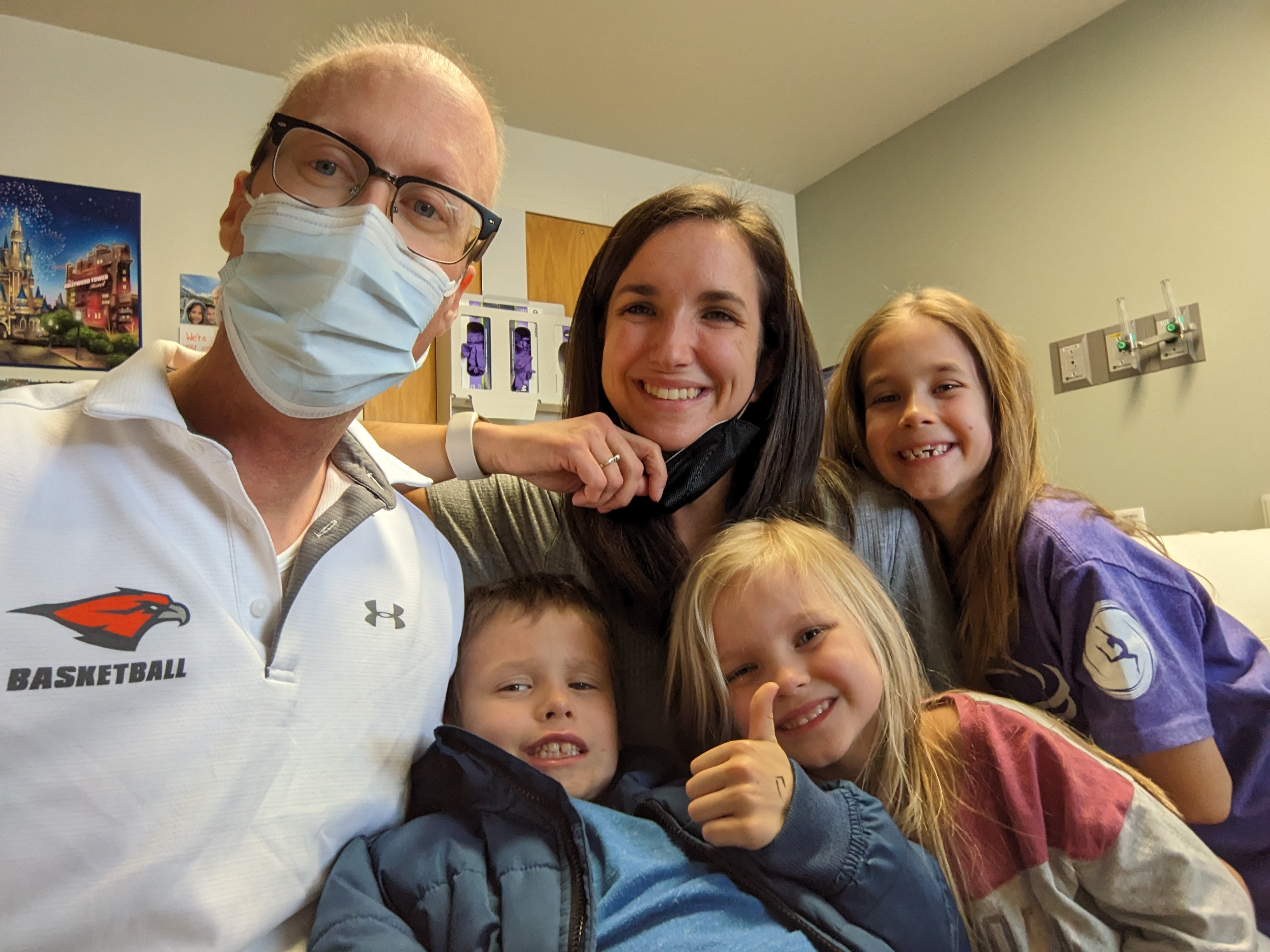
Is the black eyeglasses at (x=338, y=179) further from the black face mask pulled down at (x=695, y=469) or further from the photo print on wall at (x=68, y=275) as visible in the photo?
the photo print on wall at (x=68, y=275)

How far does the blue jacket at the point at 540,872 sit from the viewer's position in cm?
79

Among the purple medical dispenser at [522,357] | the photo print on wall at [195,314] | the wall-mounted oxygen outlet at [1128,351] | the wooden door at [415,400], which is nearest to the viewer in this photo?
the wall-mounted oxygen outlet at [1128,351]

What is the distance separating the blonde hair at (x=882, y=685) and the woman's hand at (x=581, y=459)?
0.55 ft

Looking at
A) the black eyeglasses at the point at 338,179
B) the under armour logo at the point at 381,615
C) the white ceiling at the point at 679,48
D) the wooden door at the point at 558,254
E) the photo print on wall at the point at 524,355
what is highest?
the white ceiling at the point at 679,48

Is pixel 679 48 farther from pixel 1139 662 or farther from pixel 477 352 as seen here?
pixel 1139 662

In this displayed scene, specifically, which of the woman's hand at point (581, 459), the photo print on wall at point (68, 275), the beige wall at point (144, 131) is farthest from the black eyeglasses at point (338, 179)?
the photo print on wall at point (68, 275)

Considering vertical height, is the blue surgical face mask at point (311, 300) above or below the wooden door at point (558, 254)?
below

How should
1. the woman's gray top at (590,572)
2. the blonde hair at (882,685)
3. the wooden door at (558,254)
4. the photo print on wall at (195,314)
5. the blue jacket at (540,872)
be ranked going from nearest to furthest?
the blue jacket at (540,872)
the blonde hair at (882,685)
the woman's gray top at (590,572)
the photo print on wall at (195,314)
the wooden door at (558,254)

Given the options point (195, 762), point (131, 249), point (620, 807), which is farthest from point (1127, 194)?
point (131, 249)

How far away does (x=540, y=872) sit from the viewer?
843mm

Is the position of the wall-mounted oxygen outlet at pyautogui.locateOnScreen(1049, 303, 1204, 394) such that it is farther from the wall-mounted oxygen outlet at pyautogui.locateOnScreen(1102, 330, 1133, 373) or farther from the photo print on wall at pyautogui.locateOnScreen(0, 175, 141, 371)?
the photo print on wall at pyautogui.locateOnScreen(0, 175, 141, 371)

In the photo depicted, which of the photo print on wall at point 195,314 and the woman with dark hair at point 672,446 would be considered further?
the photo print on wall at point 195,314

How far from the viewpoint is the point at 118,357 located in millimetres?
2758

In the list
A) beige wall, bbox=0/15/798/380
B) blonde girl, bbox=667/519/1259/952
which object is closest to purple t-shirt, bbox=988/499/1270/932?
blonde girl, bbox=667/519/1259/952
